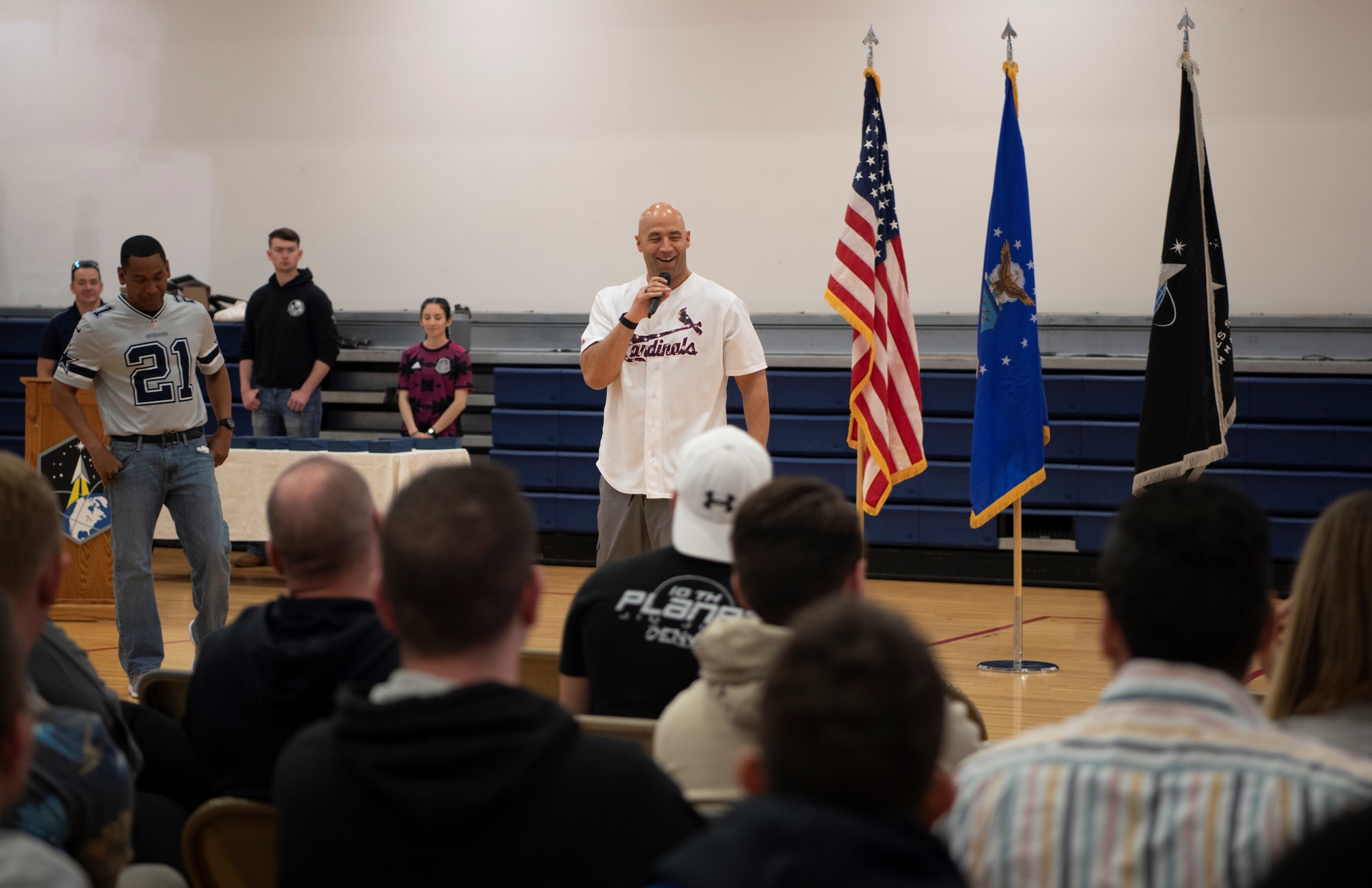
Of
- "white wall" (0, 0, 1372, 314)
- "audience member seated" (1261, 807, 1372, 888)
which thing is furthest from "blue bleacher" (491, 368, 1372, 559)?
"audience member seated" (1261, 807, 1372, 888)

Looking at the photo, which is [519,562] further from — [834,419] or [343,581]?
[834,419]

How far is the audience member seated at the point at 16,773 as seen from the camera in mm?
1149

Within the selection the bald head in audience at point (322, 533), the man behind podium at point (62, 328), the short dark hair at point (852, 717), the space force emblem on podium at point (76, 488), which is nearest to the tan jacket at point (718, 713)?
the short dark hair at point (852, 717)

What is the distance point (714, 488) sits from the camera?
2393 millimetres

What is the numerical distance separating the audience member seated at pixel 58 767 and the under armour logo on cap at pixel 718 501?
44.9 inches

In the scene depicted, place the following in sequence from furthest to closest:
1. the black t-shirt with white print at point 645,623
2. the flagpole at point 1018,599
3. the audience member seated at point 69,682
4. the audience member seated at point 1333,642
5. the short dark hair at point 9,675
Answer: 1. the flagpole at point 1018,599
2. the black t-shirt with white print at point 645,623
3. the audience member seated at point 69,682
4. the audience member seated at point 1333,642
5. the short dark hair at point 9,675

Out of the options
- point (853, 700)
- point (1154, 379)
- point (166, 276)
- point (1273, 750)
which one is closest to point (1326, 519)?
point (1273, 750)

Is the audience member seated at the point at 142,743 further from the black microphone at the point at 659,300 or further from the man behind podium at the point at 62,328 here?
the man behind podium at the point at 62,328

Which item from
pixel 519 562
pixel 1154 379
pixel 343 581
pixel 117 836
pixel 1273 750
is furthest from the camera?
pixel 1154 379

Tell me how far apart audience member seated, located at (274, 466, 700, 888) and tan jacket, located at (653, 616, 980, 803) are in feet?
0.88

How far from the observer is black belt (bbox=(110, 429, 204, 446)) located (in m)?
4.61

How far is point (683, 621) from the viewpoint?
7.54ft

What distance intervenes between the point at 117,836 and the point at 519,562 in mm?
631

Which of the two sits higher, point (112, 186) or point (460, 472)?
point (112, 186)
